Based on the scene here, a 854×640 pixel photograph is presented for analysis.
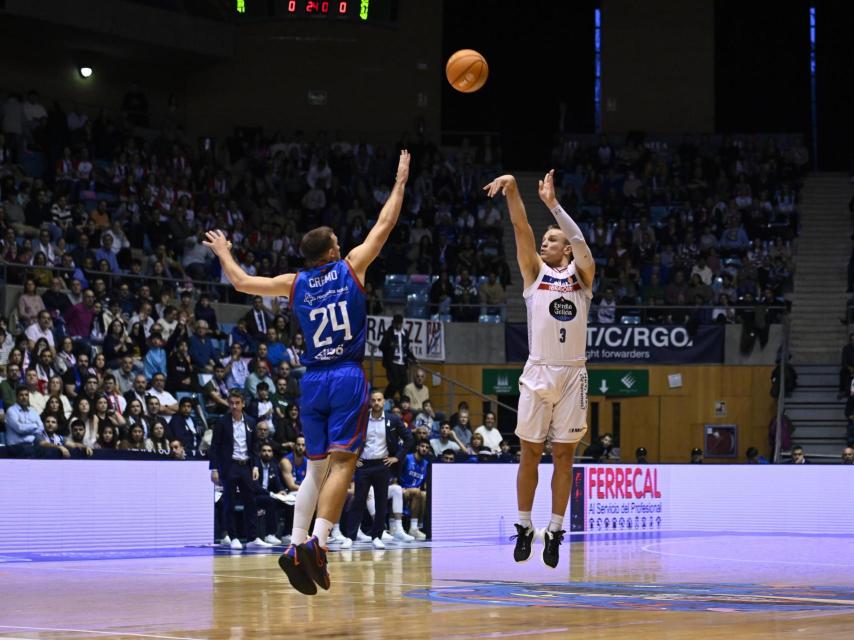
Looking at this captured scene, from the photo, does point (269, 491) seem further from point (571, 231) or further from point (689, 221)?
point (689, 221)

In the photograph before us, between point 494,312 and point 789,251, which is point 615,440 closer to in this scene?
point 494,312

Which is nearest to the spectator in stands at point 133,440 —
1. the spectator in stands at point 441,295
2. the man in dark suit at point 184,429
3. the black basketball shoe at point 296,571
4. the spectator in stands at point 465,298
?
the man in dark suit at point 184,429

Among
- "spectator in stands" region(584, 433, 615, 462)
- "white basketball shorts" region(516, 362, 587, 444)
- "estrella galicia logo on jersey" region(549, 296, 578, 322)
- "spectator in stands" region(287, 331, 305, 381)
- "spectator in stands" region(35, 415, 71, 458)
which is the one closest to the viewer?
"estrella galicia logo on jersey" region(549, 296, 578, 322)

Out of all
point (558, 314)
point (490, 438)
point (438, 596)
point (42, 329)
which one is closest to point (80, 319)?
point (42, 329)

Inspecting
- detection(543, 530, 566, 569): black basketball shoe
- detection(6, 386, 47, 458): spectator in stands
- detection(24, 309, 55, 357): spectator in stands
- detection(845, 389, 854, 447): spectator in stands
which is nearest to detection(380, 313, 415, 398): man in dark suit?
detection(24, 309, 55, 357): spectator in stands

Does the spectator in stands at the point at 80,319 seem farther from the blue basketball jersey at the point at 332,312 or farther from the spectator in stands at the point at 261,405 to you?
the blue basketball jersey at the point at 332,312

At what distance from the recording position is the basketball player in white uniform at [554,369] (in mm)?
10484

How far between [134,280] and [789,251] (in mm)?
15027

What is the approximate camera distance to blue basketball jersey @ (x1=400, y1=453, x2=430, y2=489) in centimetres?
2027

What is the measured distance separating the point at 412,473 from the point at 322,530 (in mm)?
11587

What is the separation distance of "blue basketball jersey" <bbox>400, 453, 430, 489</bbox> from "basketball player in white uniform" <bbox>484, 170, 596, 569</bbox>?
31.6ft

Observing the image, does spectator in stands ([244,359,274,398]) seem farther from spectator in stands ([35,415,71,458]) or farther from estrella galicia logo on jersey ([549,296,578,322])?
estrella galicia logo on jersey ([549,296,578,322])

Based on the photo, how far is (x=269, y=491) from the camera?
1833 centimetres

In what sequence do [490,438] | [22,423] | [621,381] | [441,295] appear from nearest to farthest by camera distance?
[22,423] → [490,438] → [441,295] → [621,381]
